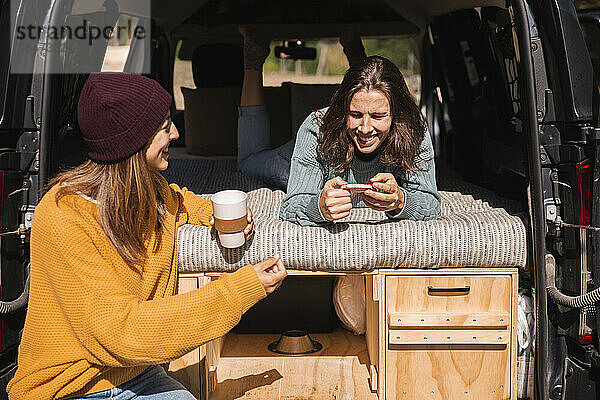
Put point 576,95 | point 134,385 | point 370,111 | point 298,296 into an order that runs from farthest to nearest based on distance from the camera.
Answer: point 298,296 → point 370,111 → point 576,95 → point 134,385

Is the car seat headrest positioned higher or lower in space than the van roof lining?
lower

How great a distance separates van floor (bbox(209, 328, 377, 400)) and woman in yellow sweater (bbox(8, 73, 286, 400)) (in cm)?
78

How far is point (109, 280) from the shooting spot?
70.2 inches

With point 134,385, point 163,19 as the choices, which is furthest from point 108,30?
point 134,385

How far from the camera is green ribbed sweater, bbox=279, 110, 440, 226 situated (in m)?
2.55

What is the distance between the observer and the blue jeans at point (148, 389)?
193 cm

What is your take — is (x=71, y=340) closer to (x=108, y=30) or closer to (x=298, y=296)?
(x=298, y=296)

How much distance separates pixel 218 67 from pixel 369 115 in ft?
6.53

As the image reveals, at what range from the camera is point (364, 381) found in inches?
108

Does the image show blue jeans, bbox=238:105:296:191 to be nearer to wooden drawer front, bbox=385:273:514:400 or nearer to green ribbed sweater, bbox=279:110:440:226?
green ribbed sweater, bbox=279:110:440:226

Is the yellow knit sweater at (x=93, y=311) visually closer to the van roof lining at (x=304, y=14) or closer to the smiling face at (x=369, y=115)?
the smiling face at (x=369, y=115)

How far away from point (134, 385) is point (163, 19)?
2.69 m

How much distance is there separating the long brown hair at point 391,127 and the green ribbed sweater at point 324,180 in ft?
0.13

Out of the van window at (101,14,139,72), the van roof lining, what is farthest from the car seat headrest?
the van window at (101,14,139,72)
